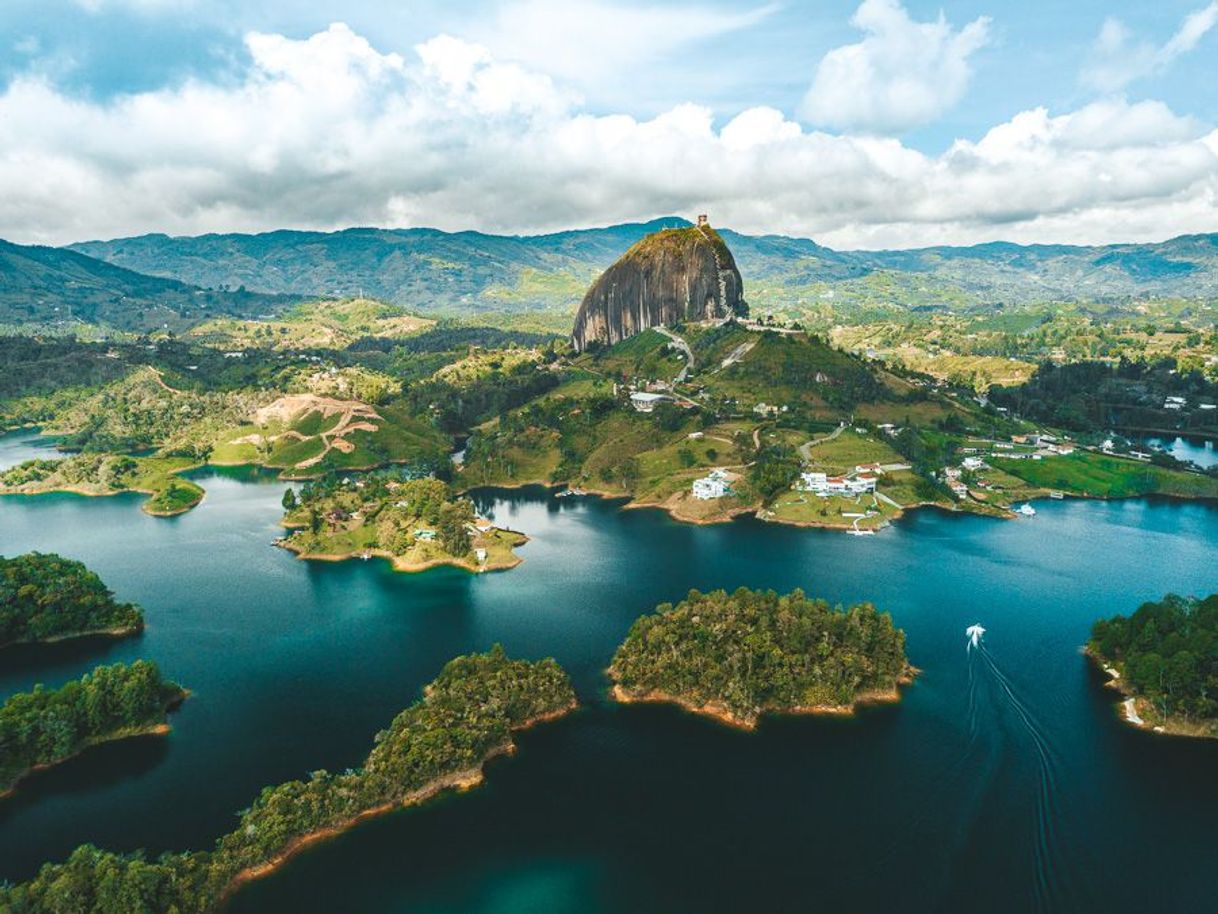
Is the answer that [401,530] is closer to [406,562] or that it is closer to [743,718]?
[406,562]

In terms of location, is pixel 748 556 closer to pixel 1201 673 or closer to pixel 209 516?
pixel 1201 673

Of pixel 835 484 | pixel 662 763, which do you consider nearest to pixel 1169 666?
pixel 662 763

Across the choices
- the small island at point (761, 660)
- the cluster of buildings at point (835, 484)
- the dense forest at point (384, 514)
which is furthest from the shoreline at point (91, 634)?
the cluster of buildings at point (835, 484)

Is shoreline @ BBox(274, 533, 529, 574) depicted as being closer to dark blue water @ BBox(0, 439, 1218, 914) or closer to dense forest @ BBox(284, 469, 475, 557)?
dense forest @ BBox(284, 469, 475, 557)

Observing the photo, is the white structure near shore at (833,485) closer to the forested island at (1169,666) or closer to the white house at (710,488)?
the white house at (710,488)

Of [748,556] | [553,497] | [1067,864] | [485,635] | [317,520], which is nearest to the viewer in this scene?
[1067,864]

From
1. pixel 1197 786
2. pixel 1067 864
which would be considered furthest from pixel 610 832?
pixel 1197 786
